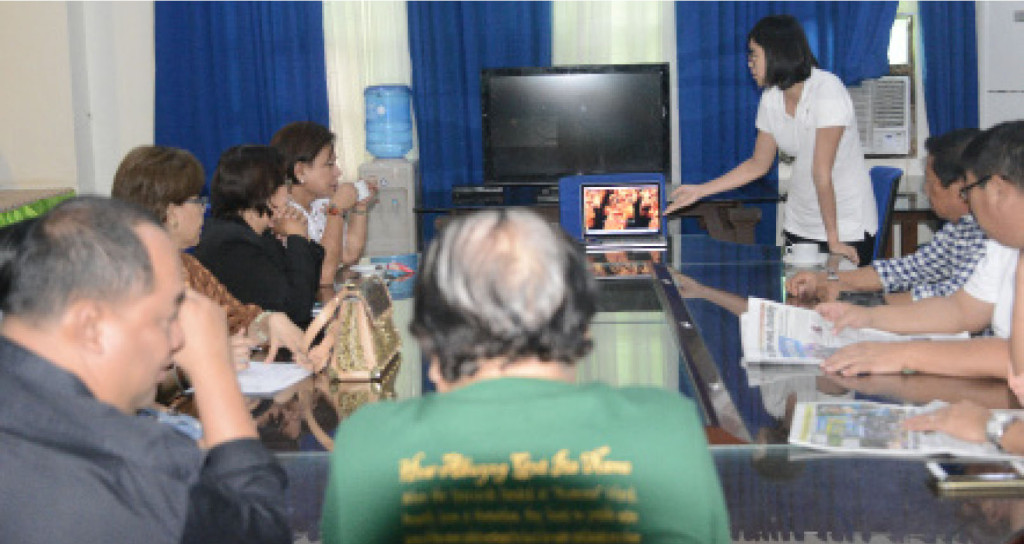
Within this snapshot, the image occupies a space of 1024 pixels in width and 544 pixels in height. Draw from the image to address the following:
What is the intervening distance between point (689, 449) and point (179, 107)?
5.27m

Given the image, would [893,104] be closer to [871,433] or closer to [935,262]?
[935,262]

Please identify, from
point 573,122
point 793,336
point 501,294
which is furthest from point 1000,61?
point 501,294

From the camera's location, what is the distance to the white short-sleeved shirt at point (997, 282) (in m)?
2.47

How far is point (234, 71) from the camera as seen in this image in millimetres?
5965

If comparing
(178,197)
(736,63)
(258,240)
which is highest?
(736,63)

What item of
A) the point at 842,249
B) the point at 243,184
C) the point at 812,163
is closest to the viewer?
the point at 243,184

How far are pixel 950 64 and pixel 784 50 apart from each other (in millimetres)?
2097

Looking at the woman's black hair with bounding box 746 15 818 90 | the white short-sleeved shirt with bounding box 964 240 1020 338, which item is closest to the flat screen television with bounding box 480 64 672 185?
the woman's black hair with bounding box 746 15 818 90

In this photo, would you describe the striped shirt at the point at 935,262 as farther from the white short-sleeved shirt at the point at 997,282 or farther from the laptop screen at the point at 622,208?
the laptop screen at the point at 622,208

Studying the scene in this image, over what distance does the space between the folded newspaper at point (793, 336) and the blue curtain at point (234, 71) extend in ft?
12.4

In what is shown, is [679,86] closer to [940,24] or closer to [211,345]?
[940,24]

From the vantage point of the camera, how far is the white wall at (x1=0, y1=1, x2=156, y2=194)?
5445mm

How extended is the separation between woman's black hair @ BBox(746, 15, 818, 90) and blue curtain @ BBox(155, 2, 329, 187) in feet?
8.59

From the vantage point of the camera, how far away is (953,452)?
68.9 inches
